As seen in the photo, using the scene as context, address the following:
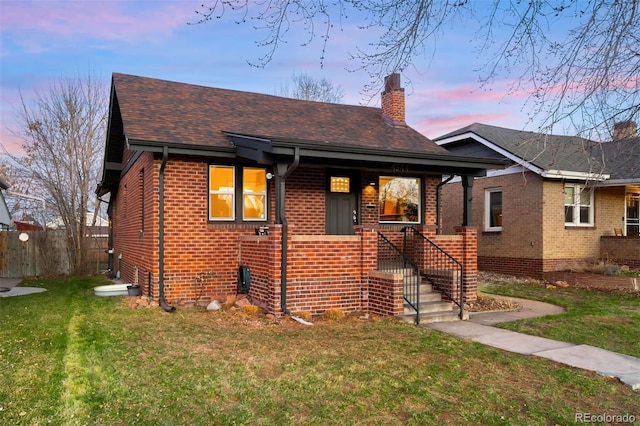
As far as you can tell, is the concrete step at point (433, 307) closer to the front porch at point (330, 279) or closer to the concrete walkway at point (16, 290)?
the front porch at point (330, 279)

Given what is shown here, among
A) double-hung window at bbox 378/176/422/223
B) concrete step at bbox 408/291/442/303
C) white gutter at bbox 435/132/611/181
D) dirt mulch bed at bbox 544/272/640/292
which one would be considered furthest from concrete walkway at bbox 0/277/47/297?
dirt mulch bed at bbox 544/272/640/292

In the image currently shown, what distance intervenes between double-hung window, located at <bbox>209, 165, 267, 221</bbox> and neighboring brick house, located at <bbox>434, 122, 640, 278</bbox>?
8293 millimetres

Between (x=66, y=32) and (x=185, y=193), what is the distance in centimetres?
377

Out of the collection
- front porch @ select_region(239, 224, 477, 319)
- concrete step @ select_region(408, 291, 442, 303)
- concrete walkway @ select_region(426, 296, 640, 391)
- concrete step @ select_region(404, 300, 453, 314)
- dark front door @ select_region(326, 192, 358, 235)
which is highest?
dark front door @ select_region(326, 192, 358, 235)

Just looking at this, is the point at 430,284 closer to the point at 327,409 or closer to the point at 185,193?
the point at 185,193

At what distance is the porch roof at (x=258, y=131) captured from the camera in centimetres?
940

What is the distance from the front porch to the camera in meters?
8.77

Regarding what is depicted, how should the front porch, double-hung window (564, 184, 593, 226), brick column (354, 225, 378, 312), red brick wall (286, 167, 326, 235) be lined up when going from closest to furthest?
the front porch, brick column (354, 225, 378, 312), red brick wall (286, 167, 326, 235), double-hung window (564, 184, 593, 226)

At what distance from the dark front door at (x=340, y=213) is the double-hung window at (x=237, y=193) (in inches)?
63.5

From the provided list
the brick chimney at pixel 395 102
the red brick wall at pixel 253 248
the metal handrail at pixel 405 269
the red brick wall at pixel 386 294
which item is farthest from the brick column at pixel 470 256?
the brick chimney at pixel 395 102

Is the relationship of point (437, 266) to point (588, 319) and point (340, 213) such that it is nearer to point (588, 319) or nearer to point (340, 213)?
point (340, 213)

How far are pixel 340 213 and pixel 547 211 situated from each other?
25.5 ft

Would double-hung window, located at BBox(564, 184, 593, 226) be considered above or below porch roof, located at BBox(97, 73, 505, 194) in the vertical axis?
below

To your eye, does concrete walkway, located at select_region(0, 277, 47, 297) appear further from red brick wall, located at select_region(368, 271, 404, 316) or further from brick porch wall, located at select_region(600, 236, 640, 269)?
brick porch wall, located at select_region(600, 236, 640, 269)
